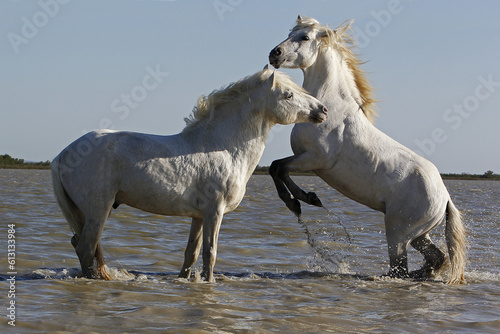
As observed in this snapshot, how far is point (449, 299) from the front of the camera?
6230 millimetres

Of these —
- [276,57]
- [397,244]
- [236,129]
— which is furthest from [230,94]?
[397,244]

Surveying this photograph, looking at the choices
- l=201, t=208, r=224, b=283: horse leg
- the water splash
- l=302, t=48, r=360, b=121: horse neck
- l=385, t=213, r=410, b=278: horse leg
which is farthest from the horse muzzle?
l=385, t=213, r=410, b=278: horse leg

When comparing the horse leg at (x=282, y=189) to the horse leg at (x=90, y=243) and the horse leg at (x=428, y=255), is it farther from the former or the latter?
the horse leg at (x=90, y=243)

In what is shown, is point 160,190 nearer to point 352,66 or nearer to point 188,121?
point 188,121

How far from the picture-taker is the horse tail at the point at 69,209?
20.2ft

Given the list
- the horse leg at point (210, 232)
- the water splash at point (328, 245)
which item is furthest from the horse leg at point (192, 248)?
the water splash at point (328, 245)

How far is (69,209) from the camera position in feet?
20.2

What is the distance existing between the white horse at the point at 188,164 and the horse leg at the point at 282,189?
2.47 ft

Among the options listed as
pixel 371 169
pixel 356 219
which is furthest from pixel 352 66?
pixel 356 219

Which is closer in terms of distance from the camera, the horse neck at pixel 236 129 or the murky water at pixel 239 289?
the murky water at pixel 239 289

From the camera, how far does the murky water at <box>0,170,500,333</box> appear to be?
4777mm

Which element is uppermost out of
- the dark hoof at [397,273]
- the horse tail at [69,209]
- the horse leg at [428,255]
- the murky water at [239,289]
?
the horse tail at [69,209]

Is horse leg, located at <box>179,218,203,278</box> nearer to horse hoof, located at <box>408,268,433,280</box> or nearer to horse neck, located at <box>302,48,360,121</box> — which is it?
horse neck, located at <box>302,48,360,121</box>

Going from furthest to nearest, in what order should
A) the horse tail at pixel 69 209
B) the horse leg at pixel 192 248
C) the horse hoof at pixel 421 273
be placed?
the horse hoof at pixel 421 273
the horse leg at pixel 192 248
the horse tail at pixel 69 209
